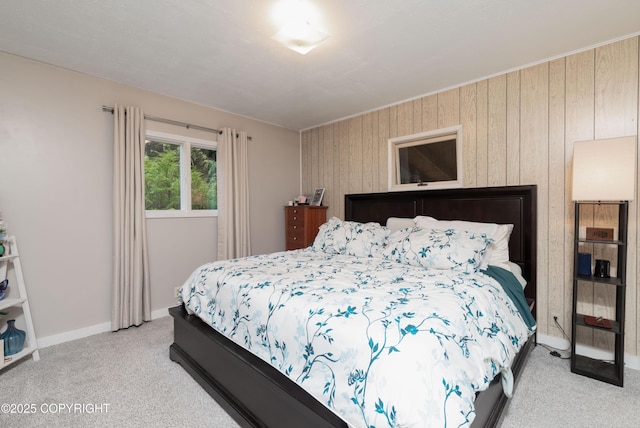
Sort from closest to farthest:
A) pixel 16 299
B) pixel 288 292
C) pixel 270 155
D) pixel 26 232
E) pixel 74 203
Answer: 1. pixel 288 292
2. pixel 16 299
3. pixel 26 232
4. pixel 74 203
5. pixel 270 155

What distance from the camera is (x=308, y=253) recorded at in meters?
2.91

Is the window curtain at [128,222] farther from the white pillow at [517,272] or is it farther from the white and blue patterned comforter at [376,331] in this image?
the white pillow at [517,272]

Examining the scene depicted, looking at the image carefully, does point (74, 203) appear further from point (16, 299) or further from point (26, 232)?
point (16, 299)

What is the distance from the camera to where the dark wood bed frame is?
1323mm

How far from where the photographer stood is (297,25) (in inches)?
73.6

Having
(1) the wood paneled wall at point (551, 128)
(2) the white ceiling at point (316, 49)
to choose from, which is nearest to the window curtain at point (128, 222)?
(2) the white ceiling at point (316, 49)

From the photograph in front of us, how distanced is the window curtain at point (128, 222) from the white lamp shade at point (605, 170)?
3.75 metres

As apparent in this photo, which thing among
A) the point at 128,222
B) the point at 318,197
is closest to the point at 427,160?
the point at 318,197

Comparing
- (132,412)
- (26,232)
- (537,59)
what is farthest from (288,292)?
(537,59)

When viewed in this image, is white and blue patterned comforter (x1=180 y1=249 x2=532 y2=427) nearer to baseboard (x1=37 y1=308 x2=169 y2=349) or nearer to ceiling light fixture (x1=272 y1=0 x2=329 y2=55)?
baseboard (x1=37 y1=308 x2=169 y2=349)

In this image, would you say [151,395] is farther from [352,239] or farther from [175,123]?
[175,123]

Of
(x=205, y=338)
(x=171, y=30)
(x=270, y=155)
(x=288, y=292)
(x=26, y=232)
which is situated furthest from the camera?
(x=270, y=155)

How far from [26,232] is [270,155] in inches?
105

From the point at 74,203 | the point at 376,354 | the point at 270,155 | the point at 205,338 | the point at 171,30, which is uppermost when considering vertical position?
the point at 171,30
